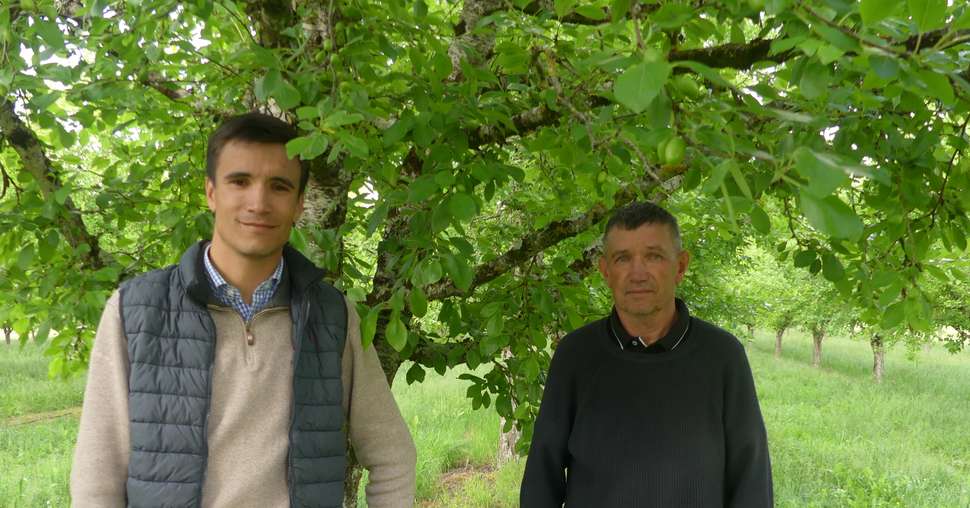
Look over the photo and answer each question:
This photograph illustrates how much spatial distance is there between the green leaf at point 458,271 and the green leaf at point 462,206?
172 millimetres

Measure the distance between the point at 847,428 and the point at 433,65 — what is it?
50.7 feet

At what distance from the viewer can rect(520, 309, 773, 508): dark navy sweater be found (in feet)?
7.49

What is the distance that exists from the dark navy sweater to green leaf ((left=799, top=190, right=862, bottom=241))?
1.50m

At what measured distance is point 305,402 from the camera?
1.76m

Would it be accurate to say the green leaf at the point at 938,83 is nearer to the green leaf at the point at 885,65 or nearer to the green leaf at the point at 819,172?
the green leaf at the point at 885,65

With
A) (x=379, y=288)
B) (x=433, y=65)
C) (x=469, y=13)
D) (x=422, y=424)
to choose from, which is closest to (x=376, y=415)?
(x=433, y=65)

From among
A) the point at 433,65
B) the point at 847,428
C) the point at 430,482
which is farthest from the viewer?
the point at 847,428

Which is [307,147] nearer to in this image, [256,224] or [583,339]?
[256,224]

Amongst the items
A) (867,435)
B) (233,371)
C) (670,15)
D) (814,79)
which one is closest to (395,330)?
(233,371)

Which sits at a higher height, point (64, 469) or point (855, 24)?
point (855, 24)

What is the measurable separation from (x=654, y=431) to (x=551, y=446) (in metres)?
0.37

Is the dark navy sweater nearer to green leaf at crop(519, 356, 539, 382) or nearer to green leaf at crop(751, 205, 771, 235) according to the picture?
green leaf at crop(519, 356, 539, 382)

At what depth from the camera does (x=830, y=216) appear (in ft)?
3.06

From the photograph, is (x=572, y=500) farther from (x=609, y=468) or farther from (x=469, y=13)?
(x=469, y=13)
